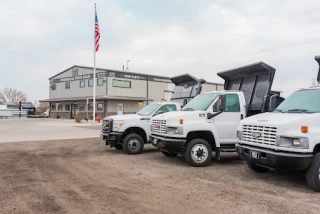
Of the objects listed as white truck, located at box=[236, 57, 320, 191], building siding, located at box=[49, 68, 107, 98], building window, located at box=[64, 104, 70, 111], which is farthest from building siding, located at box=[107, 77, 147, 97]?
white truck, located at box=[236, 57, 320, 191]

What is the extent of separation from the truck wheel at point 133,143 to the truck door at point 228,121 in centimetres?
329

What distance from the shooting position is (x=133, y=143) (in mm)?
10703

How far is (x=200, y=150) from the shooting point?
8227mm

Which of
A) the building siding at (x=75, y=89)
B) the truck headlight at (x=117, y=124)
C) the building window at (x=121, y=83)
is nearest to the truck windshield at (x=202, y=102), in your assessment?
the truck headlight at (x=117, y=124)

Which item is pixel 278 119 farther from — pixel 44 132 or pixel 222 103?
pixel 44 132

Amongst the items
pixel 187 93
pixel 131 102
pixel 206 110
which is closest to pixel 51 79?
pixel 131 102

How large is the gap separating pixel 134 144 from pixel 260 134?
540cm

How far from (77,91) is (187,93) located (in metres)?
34.4

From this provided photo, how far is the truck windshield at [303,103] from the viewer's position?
6.40 meters

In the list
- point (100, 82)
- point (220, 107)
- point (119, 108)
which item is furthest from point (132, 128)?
point (100, 82)

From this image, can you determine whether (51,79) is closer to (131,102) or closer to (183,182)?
(131,102)

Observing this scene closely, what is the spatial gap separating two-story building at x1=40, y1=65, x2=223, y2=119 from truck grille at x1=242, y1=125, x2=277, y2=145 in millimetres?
30743

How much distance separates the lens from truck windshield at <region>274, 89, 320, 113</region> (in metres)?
6.40

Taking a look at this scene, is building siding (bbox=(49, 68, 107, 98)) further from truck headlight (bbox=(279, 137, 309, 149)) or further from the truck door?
truck headlight (bbox=(279, 137, 309, 149))
